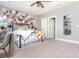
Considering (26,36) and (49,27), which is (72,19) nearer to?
(26,36)

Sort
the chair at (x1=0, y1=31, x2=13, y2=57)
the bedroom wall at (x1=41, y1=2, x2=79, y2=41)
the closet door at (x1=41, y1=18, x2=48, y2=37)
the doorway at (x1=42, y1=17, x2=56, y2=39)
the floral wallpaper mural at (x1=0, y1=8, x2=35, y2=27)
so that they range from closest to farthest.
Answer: the chair at (x1=0, y1=31, x2=13, y2=57) → the bedroom wall at (x1=41, y1=2, x2=79, y2=41) → the floral wallpaper mural at (x1=0, y1=8, x2=35, y2=27) → the doorway at (x1=42, y1=17, x2=56, y2=39) → the closet door at (x1=41, y1=18, x2=48, y2=37)

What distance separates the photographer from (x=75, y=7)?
731cm

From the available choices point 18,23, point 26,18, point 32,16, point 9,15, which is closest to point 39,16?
point 32,16

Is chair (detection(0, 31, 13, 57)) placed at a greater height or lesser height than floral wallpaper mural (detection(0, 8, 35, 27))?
lesser

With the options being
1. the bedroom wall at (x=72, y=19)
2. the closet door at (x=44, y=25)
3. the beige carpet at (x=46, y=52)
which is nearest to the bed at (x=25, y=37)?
the beige carpet at (x=46, y=52)

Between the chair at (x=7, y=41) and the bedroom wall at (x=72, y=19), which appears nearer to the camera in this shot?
the chair at (x=7, y=41)

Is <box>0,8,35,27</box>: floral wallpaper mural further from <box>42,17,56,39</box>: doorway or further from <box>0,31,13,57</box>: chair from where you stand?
<box>0,31,13,57</box>: chair

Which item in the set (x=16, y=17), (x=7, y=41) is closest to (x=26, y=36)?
(x=7, y=41)

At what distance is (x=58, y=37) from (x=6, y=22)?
14.0 ft

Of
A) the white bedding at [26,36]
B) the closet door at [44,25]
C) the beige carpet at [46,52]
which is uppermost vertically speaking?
the closet door at [44,25]

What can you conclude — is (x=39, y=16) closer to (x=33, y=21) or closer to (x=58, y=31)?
(x=33, y=21)

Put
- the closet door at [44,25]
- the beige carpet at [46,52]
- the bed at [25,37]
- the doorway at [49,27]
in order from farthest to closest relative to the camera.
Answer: the closet door at [44,25] < the doorway at [49,27] < the bed at [25,37] < the beige carpet at [46,52]

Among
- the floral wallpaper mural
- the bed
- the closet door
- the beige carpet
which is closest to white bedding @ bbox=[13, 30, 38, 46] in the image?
the bed

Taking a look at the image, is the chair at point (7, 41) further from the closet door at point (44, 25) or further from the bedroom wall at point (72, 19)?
the closet door at point (44, 25)
